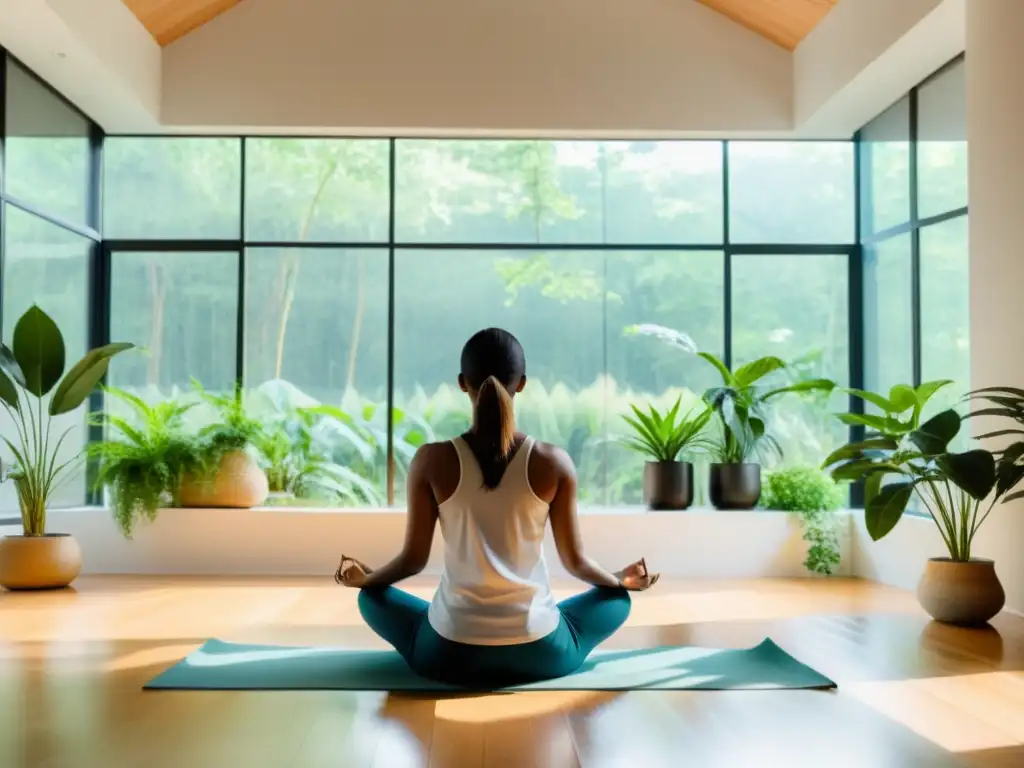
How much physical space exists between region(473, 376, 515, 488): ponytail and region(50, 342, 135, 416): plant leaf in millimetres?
3653

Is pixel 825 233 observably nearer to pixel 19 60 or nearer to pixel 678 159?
pixel 678 159

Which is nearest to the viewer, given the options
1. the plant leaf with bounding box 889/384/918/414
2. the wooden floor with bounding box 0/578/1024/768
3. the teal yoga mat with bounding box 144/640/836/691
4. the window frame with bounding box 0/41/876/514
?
Answer: the wooden floor with bounding box 0/578/1024/768

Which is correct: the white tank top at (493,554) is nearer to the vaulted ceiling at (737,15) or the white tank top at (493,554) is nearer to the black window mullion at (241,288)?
the vaulted ceiling at (737,15)

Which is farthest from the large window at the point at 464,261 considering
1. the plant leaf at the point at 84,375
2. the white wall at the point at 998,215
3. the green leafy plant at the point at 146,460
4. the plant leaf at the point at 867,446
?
the plant leaf at the point at 867,446

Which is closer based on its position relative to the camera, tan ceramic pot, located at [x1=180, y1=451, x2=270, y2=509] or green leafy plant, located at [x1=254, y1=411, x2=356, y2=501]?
tan ceramic pot, located at [x1=180, y1=451, x2=270, y2=509]

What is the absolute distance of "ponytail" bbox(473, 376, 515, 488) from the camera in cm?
318

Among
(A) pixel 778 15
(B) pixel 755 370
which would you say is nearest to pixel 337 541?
(B) pixel 755 370

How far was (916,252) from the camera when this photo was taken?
22.0ft

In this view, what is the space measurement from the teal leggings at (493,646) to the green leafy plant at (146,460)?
3.77 metres

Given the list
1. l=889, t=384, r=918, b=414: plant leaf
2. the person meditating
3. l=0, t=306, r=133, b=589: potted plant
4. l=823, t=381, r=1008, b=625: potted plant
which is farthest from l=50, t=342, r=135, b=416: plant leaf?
l=889, t=384, r=918, b=414: plant leaf

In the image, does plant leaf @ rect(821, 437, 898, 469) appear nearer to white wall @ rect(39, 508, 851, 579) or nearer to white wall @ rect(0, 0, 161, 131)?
white wall @ rect(39, 508, 851, 579)

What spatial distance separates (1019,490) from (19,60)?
18.4ft

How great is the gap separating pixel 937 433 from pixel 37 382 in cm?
446

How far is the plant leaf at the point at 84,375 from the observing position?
20.7 ft
